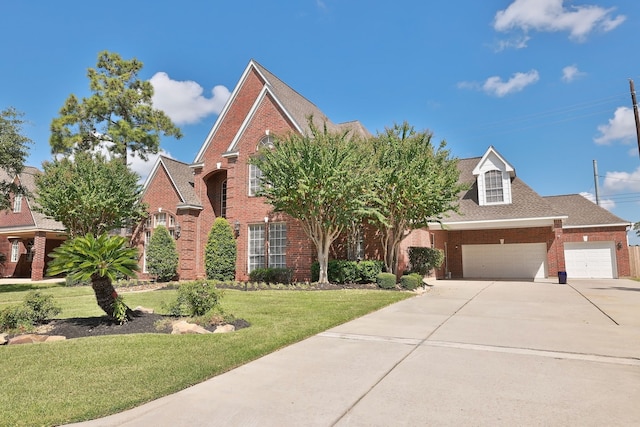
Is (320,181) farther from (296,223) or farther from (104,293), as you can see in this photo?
(104,293)

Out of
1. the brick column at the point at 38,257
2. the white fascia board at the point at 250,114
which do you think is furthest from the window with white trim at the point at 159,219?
the brick column at the point at 38,257

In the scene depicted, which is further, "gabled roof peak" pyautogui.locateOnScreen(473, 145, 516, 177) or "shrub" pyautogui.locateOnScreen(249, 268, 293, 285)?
"gabled roof peak" pyautogui.locateOnScreen(473, 145, 516, 177)

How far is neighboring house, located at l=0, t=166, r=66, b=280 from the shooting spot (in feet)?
83.1

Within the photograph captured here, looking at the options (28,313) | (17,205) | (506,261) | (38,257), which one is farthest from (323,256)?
(17,205)

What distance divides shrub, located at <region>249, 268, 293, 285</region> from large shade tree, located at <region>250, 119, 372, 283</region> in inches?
87.6

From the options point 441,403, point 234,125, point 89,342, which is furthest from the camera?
point 234,125

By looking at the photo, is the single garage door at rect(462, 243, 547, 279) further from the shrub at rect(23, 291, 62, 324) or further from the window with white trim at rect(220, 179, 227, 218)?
the shrub at rect(23, 291, 62, 324)

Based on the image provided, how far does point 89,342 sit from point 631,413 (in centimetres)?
731

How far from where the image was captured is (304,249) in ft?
57.6

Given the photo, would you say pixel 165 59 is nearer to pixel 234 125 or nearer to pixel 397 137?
pixel 234 125

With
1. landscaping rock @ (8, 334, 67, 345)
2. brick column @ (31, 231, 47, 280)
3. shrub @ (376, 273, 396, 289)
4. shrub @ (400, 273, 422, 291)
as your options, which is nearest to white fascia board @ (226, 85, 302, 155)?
shrub @ (376, 273, 396, 289)

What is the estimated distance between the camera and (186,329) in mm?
6902

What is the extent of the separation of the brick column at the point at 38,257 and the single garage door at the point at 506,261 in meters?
28.2

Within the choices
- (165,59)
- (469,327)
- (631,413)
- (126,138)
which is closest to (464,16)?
(469,327)
